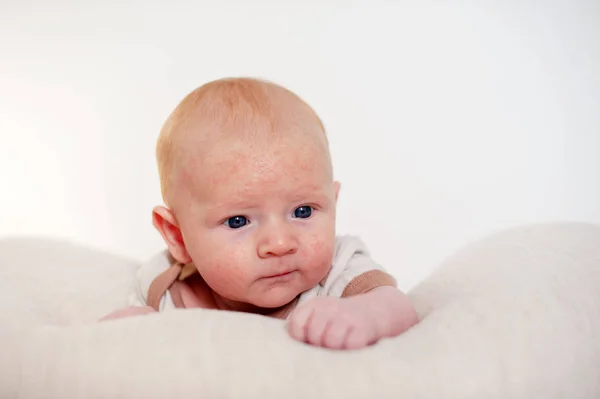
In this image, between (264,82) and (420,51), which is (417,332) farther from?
(420,51)

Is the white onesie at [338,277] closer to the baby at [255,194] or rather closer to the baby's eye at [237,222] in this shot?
the baby at [255,194]

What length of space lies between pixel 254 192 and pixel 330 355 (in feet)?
1.61

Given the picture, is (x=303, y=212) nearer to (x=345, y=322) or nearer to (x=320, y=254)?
(x=320, y=254)

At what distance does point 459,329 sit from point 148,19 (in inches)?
98.9

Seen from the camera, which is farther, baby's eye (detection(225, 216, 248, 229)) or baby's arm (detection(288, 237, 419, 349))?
baby's eye (detection(225, 216, 248, 229))

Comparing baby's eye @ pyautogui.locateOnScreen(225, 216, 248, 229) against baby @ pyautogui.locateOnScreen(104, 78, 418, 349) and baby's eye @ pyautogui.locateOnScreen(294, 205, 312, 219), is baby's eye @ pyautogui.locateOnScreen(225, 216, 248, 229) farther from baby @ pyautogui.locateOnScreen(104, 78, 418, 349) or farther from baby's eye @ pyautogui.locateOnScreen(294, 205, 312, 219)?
baby's eye @ pyautogui.locateOnScreen(294, 205, 312, 219)

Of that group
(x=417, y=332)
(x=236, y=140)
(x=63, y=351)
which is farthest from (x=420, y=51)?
(x=63, y=351)

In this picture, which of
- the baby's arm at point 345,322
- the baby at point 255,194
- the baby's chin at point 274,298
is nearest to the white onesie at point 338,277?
the baby at point 255,194

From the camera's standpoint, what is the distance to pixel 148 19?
3400 millimetres

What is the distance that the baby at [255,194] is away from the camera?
1.62m

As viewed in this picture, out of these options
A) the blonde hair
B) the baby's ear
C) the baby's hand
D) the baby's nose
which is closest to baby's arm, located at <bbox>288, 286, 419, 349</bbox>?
the baby's hand

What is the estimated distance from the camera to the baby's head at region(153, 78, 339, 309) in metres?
1.62

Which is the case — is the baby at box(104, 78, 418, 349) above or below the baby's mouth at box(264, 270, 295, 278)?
above

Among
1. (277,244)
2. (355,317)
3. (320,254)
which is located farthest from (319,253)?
(355,317)
